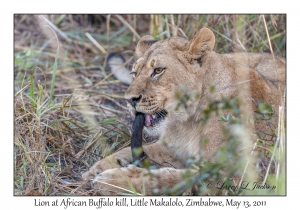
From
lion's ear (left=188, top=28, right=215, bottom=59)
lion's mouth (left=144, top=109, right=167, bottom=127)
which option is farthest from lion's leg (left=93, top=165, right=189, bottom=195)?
lion's ear (left=188, top=28, right=215, bottom=59)

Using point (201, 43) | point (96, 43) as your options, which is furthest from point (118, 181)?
point (96, 43)

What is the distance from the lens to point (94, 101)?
586 centimetres

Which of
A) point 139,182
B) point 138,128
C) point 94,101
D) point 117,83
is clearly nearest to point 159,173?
point 139,182

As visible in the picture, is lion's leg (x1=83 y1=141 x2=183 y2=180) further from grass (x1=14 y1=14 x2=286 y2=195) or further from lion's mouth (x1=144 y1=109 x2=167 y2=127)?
lion's mouth (x1=144 y1=109 x2=167 y2=127)

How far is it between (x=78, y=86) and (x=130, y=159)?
6.65 ft

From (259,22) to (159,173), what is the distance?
2788 millimetres

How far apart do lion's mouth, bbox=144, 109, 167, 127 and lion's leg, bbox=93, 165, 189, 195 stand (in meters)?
0.37

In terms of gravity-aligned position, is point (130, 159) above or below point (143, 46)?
below

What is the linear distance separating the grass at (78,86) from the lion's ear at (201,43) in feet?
2.69

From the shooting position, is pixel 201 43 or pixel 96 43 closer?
pixel 201 43

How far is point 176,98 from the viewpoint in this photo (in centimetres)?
387

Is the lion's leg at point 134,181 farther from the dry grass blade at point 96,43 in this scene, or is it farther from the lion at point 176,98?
the dry grass blade at point 96,43

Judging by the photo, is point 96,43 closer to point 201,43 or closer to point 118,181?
point 201,43

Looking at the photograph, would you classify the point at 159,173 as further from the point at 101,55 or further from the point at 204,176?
the point at 101,55
